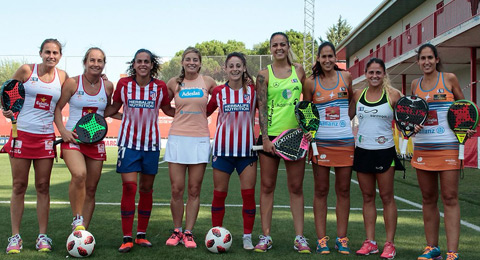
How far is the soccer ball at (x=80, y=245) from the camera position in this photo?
4.55 m

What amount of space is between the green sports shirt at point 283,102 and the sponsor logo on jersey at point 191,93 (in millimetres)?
769

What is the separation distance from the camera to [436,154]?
456cm

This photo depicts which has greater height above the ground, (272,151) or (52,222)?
(272,151)

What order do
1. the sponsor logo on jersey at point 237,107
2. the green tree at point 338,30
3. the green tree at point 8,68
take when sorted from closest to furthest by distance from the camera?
the sponsor logo on jersey at point 237,107
the green tree at point 8,68
the green tree at point 338,30

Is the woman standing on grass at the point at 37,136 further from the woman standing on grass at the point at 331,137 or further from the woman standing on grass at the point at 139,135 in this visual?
the woman standing on grass at the point at 331,137

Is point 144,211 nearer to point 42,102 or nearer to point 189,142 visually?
point 189,142

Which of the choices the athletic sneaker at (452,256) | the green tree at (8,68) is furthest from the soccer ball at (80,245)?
the green tree at (8,68)

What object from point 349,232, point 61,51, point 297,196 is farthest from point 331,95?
point 61,51

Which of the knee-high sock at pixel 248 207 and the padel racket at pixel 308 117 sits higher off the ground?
the padel racket at pixel 308 117

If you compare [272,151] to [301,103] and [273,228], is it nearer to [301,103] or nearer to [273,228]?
[301,103]

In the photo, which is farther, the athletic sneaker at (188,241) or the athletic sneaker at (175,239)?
the athletic sneaker at (175,239)

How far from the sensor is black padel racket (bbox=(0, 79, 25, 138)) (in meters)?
4.68

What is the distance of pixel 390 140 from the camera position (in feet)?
15.7

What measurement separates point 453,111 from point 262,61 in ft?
93.8
